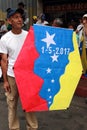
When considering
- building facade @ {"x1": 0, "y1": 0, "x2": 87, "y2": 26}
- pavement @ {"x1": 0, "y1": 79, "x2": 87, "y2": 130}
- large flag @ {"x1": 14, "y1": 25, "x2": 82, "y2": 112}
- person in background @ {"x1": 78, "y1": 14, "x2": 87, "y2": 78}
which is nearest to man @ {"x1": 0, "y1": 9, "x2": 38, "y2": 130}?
large flag @ {"x1": 14, "y1": 25, "x2": 82, "y2": 112}

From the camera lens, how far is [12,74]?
4336 mm

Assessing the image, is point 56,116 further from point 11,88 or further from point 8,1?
point 8,1

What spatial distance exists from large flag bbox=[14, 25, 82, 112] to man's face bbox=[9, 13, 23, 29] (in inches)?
7.8

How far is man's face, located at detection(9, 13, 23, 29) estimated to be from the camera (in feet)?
14.0

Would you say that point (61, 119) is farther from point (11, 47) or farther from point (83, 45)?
point (11, 47)

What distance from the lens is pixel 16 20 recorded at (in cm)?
429

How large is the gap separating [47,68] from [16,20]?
706 millimetres

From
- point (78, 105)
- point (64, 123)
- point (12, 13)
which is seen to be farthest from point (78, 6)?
point (12, 13)

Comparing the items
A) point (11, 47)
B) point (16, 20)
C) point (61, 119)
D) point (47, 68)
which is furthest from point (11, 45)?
point (61, 119)

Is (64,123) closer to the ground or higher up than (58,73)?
closer to the ground

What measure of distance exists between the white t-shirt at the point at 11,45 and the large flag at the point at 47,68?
134 millimetres

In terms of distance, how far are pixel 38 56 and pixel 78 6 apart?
27.0 ft

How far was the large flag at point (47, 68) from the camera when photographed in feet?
13.6

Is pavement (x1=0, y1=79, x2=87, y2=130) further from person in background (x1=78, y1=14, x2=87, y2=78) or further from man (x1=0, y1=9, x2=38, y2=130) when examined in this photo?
man (x1=0, y1=9, x2=38, y2=130)
